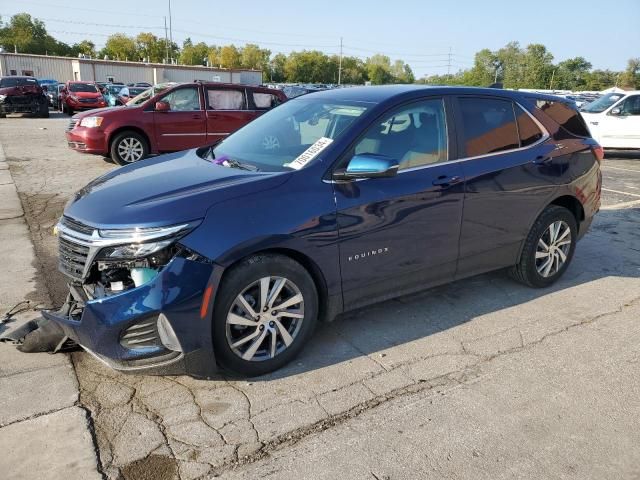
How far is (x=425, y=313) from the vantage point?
4.27m

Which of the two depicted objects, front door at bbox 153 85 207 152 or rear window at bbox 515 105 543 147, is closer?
rear window at bbox 515 105 543 147

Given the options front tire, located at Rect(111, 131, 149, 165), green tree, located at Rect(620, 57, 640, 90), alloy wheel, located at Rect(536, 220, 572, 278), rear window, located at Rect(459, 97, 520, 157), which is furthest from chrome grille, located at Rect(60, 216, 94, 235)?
green tree, located at Rect(620, 57, 640, 90)

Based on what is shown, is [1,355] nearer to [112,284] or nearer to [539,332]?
Result: [112,284]

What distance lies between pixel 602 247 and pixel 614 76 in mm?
89977

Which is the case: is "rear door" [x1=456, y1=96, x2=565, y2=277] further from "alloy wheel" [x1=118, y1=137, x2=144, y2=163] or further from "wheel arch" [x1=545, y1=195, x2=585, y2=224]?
"alloy wheel" [x1=118, y1=137, x2=144, y2=163]

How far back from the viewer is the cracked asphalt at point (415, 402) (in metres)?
2.59

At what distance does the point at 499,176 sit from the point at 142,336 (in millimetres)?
2960

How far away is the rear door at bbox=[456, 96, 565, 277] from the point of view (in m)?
4.09

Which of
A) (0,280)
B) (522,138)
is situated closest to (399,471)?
(522,138)

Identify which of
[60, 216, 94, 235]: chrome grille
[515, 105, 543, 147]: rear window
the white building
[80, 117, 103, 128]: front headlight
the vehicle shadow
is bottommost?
the vehicle shadow

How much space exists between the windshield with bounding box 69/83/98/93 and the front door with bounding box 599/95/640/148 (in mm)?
23913

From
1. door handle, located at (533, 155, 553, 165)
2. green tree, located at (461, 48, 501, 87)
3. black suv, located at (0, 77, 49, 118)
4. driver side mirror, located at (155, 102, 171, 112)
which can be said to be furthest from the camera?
green tree, located at (461, 48, 501, 87)

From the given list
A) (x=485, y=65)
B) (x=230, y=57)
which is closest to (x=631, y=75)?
(x=485, y=65)

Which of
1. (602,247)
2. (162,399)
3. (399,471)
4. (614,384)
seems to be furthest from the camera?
(602,247)
